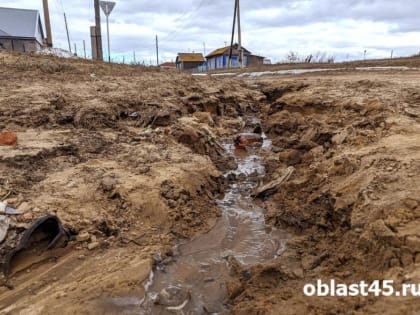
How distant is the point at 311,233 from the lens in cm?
369

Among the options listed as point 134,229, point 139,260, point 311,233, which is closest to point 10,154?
point 134,229

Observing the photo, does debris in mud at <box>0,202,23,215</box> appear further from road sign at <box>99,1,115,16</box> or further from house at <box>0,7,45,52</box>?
house at <box>0,7,45,52</box>

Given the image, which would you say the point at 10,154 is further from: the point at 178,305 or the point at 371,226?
the point at 371,226

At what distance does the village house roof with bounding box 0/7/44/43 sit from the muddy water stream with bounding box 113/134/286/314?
2711cm

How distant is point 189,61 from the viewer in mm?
47594

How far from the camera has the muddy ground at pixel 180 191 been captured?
8.47 feet

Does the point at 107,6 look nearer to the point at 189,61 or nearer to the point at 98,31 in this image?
the point at 98,31

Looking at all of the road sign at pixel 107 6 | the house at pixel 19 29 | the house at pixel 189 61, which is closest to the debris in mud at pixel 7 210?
the road sign at pixel 107 6

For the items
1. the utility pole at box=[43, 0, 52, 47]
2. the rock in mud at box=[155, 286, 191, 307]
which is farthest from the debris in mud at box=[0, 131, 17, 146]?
the utility pole at box=[43, 0, 52, 47]

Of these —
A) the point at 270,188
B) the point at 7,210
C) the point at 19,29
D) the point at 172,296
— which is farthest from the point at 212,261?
the point at 19,29

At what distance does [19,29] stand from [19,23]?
910 millimetres

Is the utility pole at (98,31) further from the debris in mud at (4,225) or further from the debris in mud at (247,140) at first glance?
the debris in mud at (4,225)

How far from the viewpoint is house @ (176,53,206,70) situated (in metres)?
47.2

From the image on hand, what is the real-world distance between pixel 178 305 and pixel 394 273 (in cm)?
157
